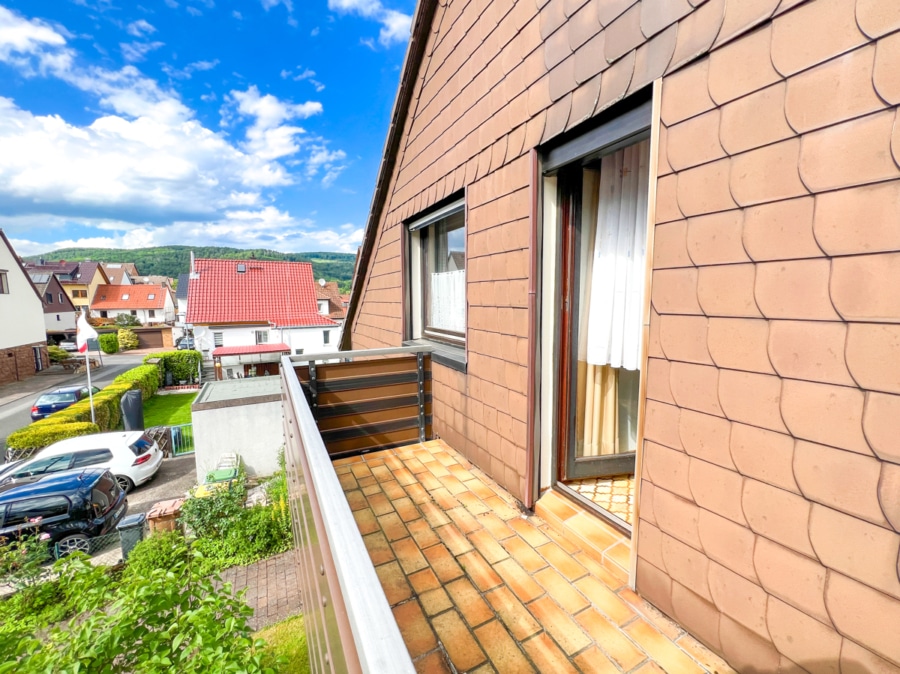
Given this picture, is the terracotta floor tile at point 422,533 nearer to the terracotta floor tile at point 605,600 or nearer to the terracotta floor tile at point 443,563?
the terracotta floor tile at point 443,563

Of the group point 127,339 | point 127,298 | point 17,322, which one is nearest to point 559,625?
point 17,322

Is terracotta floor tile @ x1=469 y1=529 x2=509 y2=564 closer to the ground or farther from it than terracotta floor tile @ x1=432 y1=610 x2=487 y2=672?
farther from it

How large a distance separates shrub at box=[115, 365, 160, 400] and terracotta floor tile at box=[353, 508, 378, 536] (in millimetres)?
19527

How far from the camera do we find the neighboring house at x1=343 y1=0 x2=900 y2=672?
0.99 meters

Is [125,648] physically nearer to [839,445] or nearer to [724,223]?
[839,445]

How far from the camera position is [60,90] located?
81.8 ft

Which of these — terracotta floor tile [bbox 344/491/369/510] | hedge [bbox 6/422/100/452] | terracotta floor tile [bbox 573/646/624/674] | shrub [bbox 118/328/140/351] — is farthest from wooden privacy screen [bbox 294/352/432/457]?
shrub [bbox 118/328/140/351]

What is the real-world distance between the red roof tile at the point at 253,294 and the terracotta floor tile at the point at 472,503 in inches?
815

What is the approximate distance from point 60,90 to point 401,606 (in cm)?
3827

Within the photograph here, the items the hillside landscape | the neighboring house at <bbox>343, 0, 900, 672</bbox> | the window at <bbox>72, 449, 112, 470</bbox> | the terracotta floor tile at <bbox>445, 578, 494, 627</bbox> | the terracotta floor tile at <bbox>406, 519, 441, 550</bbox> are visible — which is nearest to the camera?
the neighboring house at <bbox>343, 0, 900, 672</bbox>

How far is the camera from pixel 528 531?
219 centimetres

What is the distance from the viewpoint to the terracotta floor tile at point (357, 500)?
259cm

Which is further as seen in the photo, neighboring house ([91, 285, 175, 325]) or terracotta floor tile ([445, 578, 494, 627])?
neighboring house ([91, 285, 175, 325])

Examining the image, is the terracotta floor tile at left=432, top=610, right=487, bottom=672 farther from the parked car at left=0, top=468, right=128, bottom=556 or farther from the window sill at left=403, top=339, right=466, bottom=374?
the parked car at left=0, top=468, right=128, bottom=556
